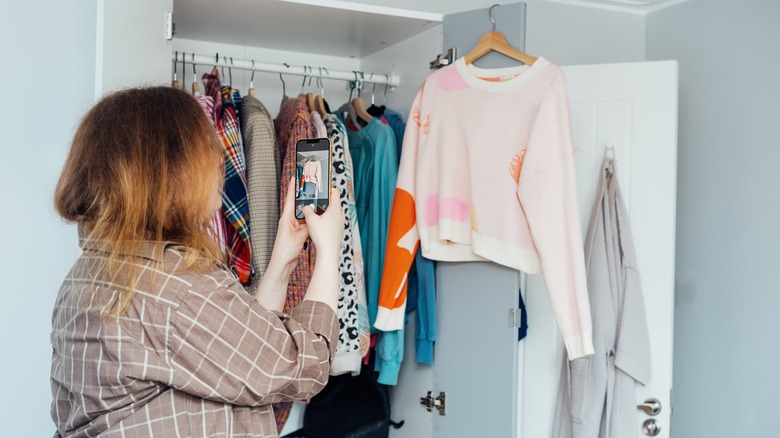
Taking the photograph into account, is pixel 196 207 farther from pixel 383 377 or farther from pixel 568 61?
pixel 568 61

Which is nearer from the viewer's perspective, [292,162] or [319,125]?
[292,162]

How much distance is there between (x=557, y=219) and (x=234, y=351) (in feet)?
3.25

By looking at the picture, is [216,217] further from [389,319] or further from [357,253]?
[389,319]

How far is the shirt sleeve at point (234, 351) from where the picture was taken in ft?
3.25

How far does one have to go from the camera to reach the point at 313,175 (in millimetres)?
1449

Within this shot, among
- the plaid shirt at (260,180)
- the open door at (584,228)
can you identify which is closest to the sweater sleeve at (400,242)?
the open door at (584,228)

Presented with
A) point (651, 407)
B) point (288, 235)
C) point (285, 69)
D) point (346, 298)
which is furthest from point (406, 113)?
point (651, 407)

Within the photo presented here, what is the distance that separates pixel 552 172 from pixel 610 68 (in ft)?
2.39

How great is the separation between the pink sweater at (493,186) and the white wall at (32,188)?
919 mm

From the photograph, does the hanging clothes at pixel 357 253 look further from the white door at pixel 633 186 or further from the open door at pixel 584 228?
the white door at pixel 633 186

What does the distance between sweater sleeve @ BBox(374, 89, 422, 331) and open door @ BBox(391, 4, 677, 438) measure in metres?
0.11

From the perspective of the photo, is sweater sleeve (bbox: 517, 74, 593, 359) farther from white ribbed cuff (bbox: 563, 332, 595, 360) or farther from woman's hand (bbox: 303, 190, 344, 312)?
woman's hand (bbox: 303, 190, 344, 312)

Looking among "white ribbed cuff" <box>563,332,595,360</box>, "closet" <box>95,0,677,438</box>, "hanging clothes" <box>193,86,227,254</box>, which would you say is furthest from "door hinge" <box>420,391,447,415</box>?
"hanging clothes" <box>193,86,227,254</box>

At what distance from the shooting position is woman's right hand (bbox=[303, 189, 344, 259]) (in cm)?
124
